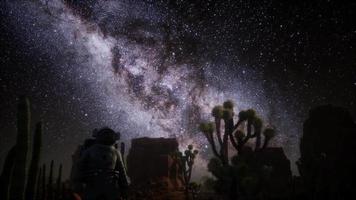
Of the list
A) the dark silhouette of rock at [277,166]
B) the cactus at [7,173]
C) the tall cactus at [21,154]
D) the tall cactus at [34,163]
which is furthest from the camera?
the dark silhouette of rock at [277,166]

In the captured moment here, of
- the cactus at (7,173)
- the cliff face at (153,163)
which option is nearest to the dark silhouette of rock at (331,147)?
the cliff face at (153,163)

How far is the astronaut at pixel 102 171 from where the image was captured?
143 inches

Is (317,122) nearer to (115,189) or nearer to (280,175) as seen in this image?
(280,175)

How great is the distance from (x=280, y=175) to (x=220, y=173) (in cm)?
2199

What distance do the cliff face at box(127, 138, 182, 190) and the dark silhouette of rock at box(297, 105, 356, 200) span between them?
16.7 metres

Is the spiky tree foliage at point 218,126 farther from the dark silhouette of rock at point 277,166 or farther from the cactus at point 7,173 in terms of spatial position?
the dark silhouette of rock at point 277,166

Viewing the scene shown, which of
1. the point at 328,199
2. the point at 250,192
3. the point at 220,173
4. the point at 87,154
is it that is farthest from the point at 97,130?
the point at 328,199

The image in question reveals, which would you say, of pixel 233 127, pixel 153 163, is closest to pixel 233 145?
pixel 233 127

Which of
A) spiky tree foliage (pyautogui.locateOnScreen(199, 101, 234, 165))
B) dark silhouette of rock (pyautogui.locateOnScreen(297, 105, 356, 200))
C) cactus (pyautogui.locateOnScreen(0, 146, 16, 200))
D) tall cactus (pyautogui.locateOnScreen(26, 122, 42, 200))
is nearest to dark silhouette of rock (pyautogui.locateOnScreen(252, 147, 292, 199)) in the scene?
dark silhouette of rock (pyautogui.locateOnScreen(297, 105, 356, 200))

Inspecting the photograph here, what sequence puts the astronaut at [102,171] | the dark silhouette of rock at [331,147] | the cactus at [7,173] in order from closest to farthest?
the astronaut at [102,171] → the cactus at [7,173] → the dark silhouette of rock at [331,147]

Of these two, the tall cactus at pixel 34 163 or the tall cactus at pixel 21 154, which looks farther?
the tall cactus at pixel 34 163

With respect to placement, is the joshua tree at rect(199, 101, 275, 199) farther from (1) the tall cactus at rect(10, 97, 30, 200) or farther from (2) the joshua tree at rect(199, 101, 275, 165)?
(1) the tall cactus at rect(10, 97, 30, 200)

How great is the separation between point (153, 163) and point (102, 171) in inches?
1367

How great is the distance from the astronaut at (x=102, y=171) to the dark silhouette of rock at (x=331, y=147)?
69.5 ft
